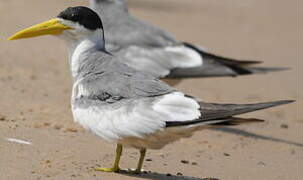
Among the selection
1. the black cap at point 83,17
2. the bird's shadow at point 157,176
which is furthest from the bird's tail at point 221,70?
the bird's shadow at point 157,176

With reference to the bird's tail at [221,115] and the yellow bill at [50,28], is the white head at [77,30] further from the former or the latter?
the bird's tail at [221,115]

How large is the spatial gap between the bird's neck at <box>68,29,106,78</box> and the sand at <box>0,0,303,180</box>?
67 cm

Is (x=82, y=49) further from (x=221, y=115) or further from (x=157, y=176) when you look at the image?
(x=221, y=115)

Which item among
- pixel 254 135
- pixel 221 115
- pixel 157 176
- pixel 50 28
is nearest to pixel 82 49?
pixel 50 28

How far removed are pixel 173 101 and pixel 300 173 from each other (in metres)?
1.57

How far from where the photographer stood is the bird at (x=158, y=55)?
805 cm

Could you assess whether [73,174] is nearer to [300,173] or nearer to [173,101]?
[173,101]

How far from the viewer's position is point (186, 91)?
939 centimetres

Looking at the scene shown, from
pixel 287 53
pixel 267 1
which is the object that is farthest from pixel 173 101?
pixel 267 1

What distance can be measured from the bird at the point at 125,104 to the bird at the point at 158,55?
2.11 m

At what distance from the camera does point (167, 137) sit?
520cm

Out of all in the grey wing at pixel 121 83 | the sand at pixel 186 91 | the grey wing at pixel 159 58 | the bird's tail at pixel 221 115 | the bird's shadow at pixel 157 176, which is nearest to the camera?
the bird's tail at pixel 221 115

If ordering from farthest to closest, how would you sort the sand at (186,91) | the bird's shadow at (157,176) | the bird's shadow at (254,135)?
the bird's shadow at (254,135)
the sand at (186,91)
the bird's shadow at (157,176)

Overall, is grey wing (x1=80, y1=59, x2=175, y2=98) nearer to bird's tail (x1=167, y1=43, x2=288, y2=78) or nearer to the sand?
the sand
